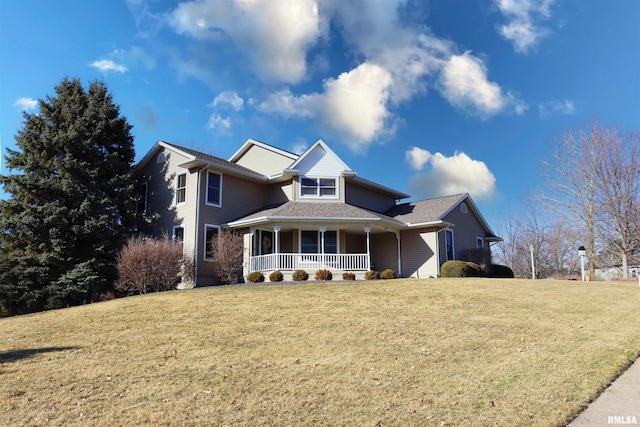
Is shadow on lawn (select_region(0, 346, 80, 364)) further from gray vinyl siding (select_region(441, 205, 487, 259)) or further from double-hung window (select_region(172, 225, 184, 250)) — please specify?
gray vinyl siding (select_region(441, 205, 487, 259))

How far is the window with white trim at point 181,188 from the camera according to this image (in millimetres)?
21923

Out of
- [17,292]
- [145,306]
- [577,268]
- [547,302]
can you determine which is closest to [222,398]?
[145,306]

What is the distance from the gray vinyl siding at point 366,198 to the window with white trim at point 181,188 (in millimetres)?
8404

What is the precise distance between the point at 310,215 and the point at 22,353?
1366 centimetres

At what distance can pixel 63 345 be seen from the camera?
9203mm

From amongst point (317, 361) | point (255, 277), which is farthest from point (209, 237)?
point (317, 361)

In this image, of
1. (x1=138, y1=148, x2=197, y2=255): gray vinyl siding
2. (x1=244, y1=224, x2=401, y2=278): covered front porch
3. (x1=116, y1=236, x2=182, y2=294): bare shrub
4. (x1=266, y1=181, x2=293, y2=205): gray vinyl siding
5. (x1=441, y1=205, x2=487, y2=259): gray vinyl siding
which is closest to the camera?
(x1=116, y1=236, x2=182, y2=294): bare shrub

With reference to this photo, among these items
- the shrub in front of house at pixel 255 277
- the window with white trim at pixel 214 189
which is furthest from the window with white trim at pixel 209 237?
the shrub in front of house at pixel 255 277

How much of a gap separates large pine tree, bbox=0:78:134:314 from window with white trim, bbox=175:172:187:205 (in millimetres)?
2250

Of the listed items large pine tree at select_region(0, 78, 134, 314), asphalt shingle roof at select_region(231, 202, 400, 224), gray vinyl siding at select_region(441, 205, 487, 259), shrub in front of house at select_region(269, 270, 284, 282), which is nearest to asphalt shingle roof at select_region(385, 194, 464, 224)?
gray vinyl siding at select_region(441, 205, 487, 259)

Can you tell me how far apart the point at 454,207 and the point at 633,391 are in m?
19.6

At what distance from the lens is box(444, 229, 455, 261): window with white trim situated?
2492 centimetres

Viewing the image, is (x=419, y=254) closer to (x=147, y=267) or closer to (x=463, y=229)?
(x=463, y=229)

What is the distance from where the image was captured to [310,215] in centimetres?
2097
